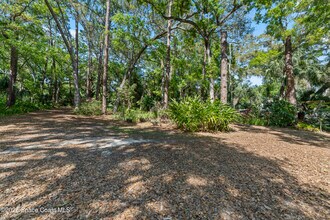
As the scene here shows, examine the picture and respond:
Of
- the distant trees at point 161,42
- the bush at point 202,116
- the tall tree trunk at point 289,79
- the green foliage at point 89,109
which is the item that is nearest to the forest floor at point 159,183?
the bush at point 202,116

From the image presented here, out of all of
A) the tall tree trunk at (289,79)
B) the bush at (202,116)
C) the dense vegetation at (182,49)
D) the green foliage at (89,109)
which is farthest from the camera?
the green foliage at (89,109)

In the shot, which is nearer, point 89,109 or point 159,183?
point 159,183

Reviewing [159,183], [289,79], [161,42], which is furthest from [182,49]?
[159,183]

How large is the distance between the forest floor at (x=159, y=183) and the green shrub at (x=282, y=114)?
514 cm

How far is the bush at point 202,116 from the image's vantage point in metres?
5.58

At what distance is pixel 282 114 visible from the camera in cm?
805

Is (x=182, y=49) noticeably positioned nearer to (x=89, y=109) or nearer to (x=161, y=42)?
(x=161, y=42)

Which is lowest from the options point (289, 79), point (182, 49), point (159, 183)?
point (159, 183)

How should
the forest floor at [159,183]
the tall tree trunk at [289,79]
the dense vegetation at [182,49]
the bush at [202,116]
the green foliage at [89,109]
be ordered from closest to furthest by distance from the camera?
the forest floor at [159,183] < the bush at [202,116] < the dense vegetation at [182,49] < the tall tree trunk at [289,79] < the green foliage at [89,109]

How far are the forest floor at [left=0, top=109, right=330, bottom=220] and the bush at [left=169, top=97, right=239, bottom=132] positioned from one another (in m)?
2.09

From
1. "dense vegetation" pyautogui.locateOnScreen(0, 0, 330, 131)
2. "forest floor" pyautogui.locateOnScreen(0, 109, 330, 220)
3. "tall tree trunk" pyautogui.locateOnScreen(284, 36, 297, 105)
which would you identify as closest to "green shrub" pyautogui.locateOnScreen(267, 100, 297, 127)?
"dense vegetation" pyautogui.locateOnScreen(0, 0, 330, 131)

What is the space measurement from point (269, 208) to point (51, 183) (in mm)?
2508

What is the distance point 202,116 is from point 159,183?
12.6ft

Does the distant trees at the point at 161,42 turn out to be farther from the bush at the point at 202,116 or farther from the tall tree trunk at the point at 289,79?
the bush at the point at 202,116
